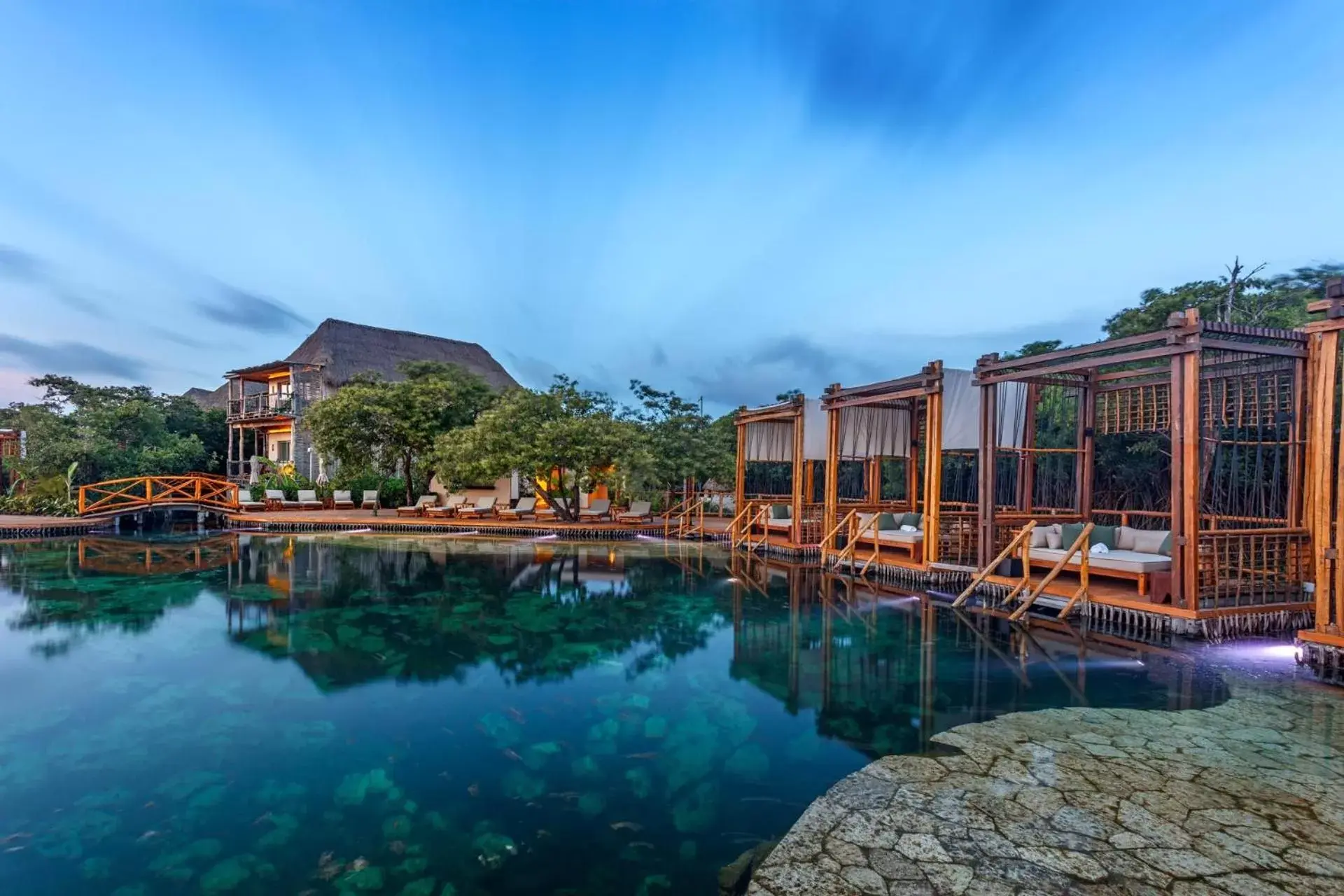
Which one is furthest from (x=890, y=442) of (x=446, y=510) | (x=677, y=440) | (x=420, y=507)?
(x=420, y=507)

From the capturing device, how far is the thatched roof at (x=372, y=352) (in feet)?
79.9

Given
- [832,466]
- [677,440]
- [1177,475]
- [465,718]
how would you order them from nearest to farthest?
[465,718], [1177,475], [832,466], [677,440]

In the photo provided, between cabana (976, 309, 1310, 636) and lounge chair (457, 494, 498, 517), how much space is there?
1303 cm

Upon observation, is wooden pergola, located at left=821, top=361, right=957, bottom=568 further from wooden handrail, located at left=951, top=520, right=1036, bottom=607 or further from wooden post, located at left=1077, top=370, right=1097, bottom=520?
wooden post, located at left=1077, top=370, right=1097, bottom=520

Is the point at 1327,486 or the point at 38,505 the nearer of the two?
the point at 1327,486

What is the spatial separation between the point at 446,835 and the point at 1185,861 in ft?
10.7

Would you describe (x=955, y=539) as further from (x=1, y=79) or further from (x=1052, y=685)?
(x=1, y=79)

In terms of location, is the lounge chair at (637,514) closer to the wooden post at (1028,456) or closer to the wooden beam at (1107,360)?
the wooden post at (1028,456)

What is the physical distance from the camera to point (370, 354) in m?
25.7

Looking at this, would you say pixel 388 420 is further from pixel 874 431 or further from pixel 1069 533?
pixel 1069 533

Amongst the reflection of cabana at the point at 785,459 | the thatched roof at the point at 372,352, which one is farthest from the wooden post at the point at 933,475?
the thatched roof at the point at 372,352

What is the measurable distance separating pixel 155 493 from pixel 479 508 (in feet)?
31.6

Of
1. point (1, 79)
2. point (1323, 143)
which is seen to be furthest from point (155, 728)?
point (1323, 143)

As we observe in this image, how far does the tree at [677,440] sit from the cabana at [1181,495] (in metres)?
7.92
